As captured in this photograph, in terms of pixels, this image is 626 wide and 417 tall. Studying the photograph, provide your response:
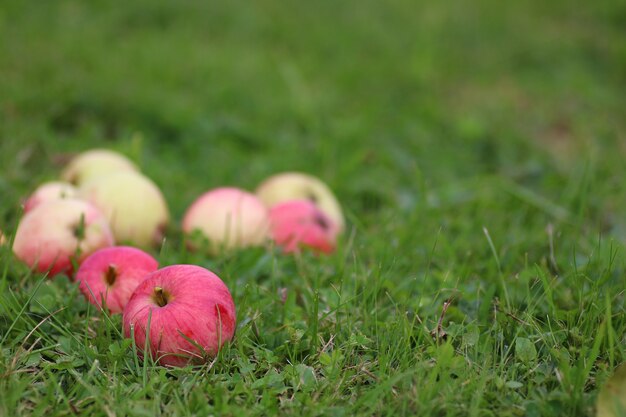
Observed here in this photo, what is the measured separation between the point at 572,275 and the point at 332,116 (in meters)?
2.54

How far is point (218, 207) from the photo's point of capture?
2.76m

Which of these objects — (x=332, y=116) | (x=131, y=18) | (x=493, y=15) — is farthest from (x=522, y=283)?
(x=493, y=15)

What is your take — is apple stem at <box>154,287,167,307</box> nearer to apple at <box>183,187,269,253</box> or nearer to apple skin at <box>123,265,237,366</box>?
apple skin at <box>123,265,237,366</box>

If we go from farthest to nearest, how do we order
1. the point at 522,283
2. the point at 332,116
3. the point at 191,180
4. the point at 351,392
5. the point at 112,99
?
the point at 332,116 < the point at 112,99 < the point at 191,180 < the point at 522,283 < the point at 351,392

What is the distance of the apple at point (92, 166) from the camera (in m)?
2.91

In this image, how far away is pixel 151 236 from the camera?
8.98ft

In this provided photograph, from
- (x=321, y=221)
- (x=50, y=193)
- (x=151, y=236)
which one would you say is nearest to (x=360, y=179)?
(x=321, y=221)

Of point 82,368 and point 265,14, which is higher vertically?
point 265,14

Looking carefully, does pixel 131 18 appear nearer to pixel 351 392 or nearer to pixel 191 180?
pixel 191 180

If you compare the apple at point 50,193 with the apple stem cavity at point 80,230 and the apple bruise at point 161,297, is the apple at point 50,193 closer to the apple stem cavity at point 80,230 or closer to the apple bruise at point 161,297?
the apple stem cavity at point 80,230

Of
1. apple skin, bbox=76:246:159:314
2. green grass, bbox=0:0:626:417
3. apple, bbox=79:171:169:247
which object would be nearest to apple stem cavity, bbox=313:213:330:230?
green grass, bbox=0:0:626:417

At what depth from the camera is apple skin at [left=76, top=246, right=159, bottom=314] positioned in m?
2.04

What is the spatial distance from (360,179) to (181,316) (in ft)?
6.58

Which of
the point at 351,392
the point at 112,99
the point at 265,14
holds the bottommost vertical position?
the point at 351,392
